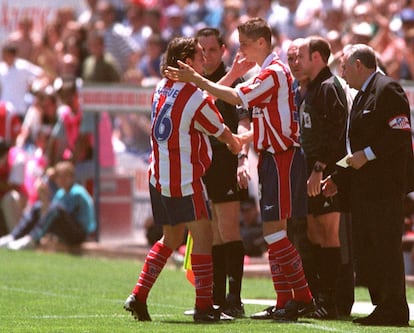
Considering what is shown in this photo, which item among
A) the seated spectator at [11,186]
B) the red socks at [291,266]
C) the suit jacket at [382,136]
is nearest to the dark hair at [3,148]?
the seated spectator at [11,186]

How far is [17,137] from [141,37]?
2.69 metres

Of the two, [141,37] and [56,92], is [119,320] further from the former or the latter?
[141,37]

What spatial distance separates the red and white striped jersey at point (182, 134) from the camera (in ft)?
37.1

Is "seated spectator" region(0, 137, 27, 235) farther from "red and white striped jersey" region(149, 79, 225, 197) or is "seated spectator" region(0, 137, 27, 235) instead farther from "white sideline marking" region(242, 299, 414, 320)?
"red and white striped jersey" region(149, 79, 225, 197)

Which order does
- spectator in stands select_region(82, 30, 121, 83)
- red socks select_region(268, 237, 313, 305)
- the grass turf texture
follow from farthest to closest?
spectator in stands select_region(82, 30, 121, 83) → red socks select_region(268, 237, 313, 305) → the grass turf texture

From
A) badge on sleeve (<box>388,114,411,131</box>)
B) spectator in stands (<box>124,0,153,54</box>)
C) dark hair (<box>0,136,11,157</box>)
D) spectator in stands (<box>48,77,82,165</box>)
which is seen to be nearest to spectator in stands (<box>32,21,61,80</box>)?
spectator in stands (<box>124,0,153,54</box>)

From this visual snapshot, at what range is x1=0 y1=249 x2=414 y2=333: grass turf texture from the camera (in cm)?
1108

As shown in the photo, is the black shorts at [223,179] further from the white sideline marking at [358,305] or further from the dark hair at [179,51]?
the white sideline marking at [358,305]

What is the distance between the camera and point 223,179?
12273 mm

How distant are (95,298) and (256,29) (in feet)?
11.1

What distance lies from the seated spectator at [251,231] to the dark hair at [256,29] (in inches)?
249

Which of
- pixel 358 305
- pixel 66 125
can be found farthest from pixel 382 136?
pixel 66 125

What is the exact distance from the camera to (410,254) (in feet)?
53.6

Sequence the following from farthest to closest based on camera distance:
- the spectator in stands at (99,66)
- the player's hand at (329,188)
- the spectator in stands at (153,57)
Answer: the spectator in stands at (99,66)
the spectator in stands at (153,57)
the player's hand at (329,188)
